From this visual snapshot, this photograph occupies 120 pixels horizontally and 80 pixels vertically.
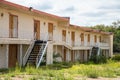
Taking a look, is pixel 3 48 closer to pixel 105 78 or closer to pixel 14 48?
pixel 14 48

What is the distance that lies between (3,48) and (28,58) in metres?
2.89

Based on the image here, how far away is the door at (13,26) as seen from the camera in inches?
1069

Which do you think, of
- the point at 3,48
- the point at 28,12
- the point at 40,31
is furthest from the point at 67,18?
the point at 3,48

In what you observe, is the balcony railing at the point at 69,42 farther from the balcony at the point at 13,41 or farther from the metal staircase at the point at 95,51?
the balcony at the point at 13,41

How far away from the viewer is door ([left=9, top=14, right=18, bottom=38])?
2714 cm

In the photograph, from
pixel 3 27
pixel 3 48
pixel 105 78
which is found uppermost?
pixel 3 27

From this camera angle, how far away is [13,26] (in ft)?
91.1

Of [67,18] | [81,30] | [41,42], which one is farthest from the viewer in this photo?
[81,30]

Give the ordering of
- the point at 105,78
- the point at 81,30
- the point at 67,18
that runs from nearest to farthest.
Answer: the point at 105,78, the point at 67,18, the point at 81,30

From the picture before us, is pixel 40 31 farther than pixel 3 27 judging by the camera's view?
Yes

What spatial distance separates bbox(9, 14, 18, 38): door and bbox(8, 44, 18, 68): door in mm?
1391

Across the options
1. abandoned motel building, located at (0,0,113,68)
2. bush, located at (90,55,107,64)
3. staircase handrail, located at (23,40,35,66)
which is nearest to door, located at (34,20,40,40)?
abandoned motel building, located at (0,0,113,68)

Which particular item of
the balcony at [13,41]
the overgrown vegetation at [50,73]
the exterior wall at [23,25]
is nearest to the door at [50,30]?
the exterior wall at [23,25]

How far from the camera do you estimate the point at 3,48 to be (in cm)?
2664
